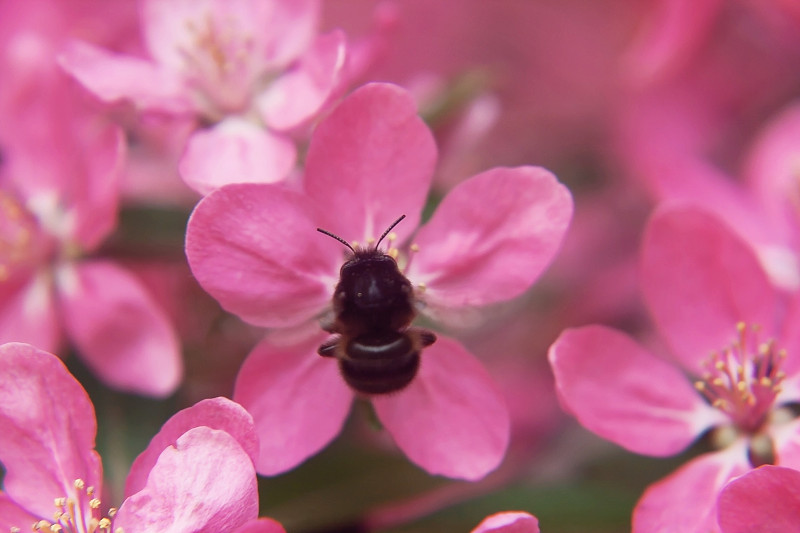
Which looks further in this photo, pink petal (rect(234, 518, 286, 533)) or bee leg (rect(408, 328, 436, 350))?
bee leg (rect(408, 328, 436, 350))

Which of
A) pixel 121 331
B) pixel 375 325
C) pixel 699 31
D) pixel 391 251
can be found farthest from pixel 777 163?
pixel 121 331

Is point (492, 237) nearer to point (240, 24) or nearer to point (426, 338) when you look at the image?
point (426, 338)

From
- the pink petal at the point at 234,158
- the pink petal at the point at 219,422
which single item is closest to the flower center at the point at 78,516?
the pink petal at the point at 219,422

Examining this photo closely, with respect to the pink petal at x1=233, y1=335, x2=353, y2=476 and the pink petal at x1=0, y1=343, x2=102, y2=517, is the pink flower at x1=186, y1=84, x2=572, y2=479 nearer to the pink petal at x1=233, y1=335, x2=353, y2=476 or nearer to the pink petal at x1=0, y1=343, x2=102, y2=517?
the pink petal at x1=233, y1=335, x2=353, y2=476

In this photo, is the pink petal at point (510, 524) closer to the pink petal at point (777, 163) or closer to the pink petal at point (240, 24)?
the pink petal at point (240, 24)

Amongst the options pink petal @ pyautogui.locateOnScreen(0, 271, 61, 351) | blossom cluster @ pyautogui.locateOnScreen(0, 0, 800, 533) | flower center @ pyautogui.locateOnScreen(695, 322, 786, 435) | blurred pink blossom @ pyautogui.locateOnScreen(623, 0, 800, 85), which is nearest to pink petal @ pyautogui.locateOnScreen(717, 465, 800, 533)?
blossom cluster @ pyautogui.locateOnScreen(0, 0, 800, 533)

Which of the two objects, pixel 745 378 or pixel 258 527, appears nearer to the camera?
pixel 258 527

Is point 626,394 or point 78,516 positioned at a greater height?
point 626,394

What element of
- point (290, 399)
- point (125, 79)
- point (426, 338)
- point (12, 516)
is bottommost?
point (12, 516)
